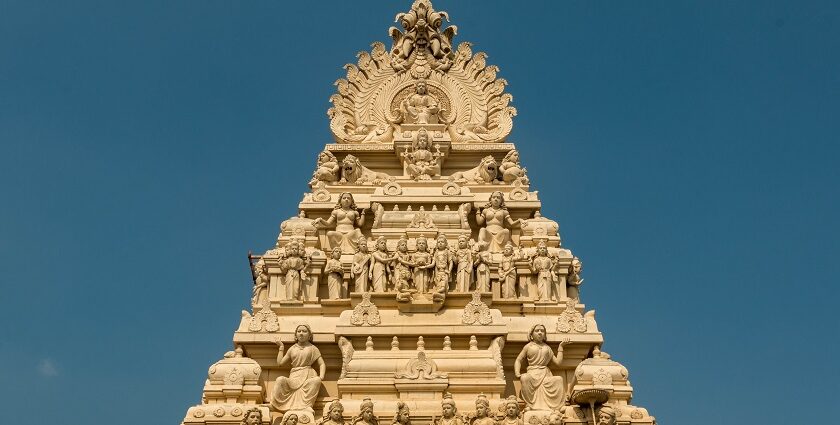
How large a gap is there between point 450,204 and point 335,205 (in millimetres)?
2953

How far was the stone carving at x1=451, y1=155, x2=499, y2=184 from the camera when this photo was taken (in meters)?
29.2

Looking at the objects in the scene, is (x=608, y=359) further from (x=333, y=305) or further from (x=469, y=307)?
(x=333, y=305)

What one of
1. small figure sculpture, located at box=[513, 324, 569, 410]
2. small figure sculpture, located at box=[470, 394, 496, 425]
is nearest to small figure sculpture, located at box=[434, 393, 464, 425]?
small figure sculpture, located at box=[470, 394, 496, 425]

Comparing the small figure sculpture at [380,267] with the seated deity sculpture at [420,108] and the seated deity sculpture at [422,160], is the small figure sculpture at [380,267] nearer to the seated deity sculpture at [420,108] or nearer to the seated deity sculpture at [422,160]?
the seated deity sculpture at [422,160]

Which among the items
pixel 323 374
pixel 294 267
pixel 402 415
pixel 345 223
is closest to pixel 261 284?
pixel 294 267

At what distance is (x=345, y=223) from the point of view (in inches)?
1077

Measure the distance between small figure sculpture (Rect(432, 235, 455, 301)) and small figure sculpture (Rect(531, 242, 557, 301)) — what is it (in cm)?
210

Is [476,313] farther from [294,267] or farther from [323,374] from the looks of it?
[294,267]

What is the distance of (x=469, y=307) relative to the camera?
24453 millimetres

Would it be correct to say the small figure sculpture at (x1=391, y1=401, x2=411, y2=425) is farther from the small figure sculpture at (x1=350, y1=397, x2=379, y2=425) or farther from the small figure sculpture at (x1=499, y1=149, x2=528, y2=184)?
the small figure sculpture at (x1=499, y1=149, x2=528, y2=184)

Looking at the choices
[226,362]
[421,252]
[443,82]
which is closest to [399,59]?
[443,82]

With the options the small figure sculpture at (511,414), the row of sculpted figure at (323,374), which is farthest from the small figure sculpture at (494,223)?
the small figure sculpture at (511,414)

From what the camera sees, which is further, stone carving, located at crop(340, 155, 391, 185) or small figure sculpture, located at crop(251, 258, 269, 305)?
stone carving, located at crop(340, 155, 391, 185)

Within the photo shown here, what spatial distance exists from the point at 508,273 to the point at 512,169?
409cm
